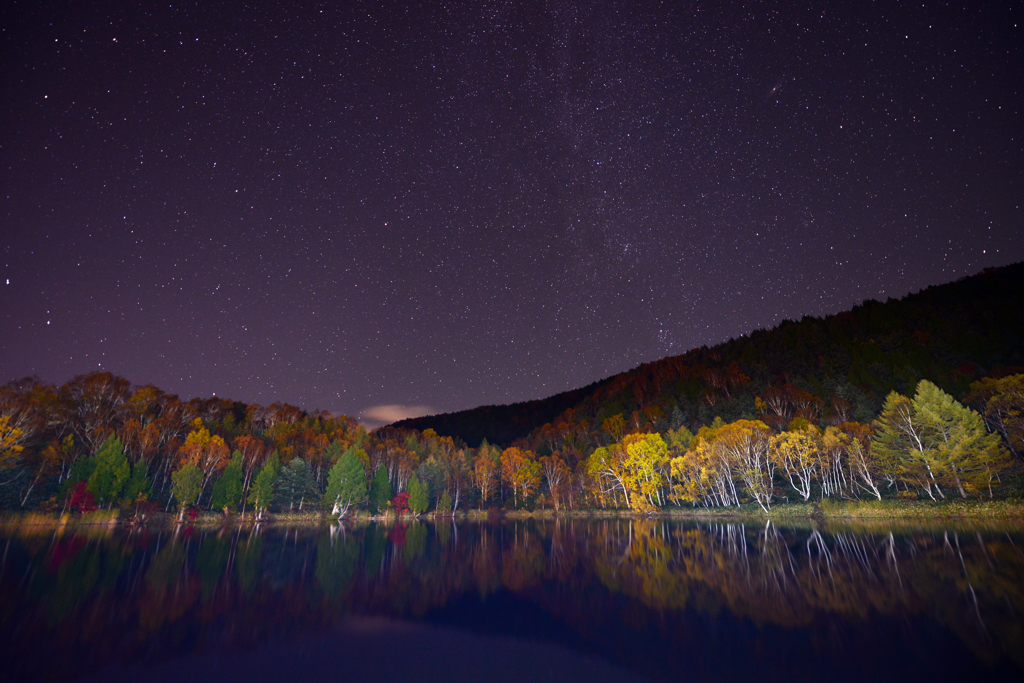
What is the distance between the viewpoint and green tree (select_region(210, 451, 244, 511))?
66625 mm

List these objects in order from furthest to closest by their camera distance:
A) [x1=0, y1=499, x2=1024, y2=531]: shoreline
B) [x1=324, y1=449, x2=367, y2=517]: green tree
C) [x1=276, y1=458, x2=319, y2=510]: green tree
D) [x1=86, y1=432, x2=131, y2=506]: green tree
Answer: [x1=276, y1=458, x2=319, y2=510]: green tree, [x1=324, y1=449, x2=367, y2=517]: green tree, [x1=86, y1=432, x2=131, y2=506]: green tree, [x1=0, y1=499, x2=1024, y2=531]: shoreline

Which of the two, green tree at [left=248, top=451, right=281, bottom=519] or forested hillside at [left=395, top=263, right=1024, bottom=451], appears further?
forested hillside at [left=395, top=263, right=1024, bottom=451]

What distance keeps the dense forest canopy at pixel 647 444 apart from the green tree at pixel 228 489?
306 millimetres

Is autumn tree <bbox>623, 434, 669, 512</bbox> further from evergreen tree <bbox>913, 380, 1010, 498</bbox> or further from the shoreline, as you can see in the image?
evergreen tree <bbox>913, 380, 1010, 498</bbox>

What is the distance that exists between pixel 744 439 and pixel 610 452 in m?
26.1

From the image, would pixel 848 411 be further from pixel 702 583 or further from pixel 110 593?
pixel 110 593

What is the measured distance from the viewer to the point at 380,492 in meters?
82.1

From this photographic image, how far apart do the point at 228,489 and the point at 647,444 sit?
7052 centimetres

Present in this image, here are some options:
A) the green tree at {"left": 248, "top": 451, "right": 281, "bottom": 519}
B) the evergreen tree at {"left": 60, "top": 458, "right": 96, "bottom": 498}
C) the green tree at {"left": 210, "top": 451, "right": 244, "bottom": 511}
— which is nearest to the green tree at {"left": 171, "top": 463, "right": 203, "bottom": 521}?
the green tree at {"left": 210, "top": 451, "right": 244, "bottom": 511}

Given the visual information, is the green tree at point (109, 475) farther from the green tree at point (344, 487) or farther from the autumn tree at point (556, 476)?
the autumn tree at point (556, 476)

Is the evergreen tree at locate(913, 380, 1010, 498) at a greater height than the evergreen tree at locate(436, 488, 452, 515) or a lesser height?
greater

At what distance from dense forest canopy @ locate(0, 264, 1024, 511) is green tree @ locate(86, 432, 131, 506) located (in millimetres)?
209

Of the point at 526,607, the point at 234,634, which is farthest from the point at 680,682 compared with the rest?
the point at 234,634

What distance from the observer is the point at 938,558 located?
21.2 meters
